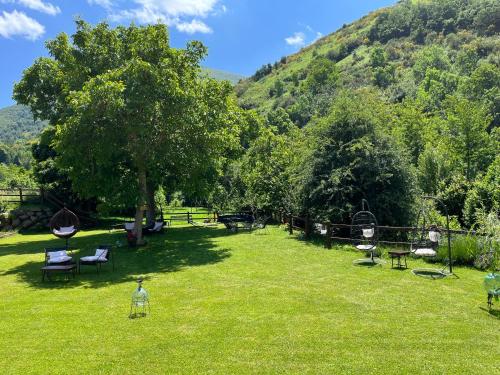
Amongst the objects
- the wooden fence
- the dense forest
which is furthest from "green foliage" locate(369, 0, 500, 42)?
the wooden fence

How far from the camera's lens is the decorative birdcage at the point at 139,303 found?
29.5ft

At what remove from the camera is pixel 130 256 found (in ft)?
55.5

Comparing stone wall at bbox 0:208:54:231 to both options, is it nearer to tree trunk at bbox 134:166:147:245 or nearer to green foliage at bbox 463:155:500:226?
tree trunk at bbox 134:166:147:245

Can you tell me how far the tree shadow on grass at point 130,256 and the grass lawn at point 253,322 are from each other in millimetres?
154

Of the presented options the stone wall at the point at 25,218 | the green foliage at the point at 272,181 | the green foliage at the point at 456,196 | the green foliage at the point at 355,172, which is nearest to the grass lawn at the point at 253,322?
the green foliage at the point at 355,172

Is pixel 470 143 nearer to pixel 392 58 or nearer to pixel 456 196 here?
pixel 456 196

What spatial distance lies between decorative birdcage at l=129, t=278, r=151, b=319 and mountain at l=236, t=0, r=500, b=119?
2676 inches

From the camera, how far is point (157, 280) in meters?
12.6

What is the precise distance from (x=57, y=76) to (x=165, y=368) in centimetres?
2096

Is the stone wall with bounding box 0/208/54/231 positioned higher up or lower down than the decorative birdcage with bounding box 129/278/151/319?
higher up

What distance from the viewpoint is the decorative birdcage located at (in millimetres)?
8984

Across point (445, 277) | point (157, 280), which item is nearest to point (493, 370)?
point (445, 277)

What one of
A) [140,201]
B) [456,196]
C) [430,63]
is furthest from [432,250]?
[430,63]

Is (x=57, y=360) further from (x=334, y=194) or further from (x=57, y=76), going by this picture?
(x=57, y=76)
